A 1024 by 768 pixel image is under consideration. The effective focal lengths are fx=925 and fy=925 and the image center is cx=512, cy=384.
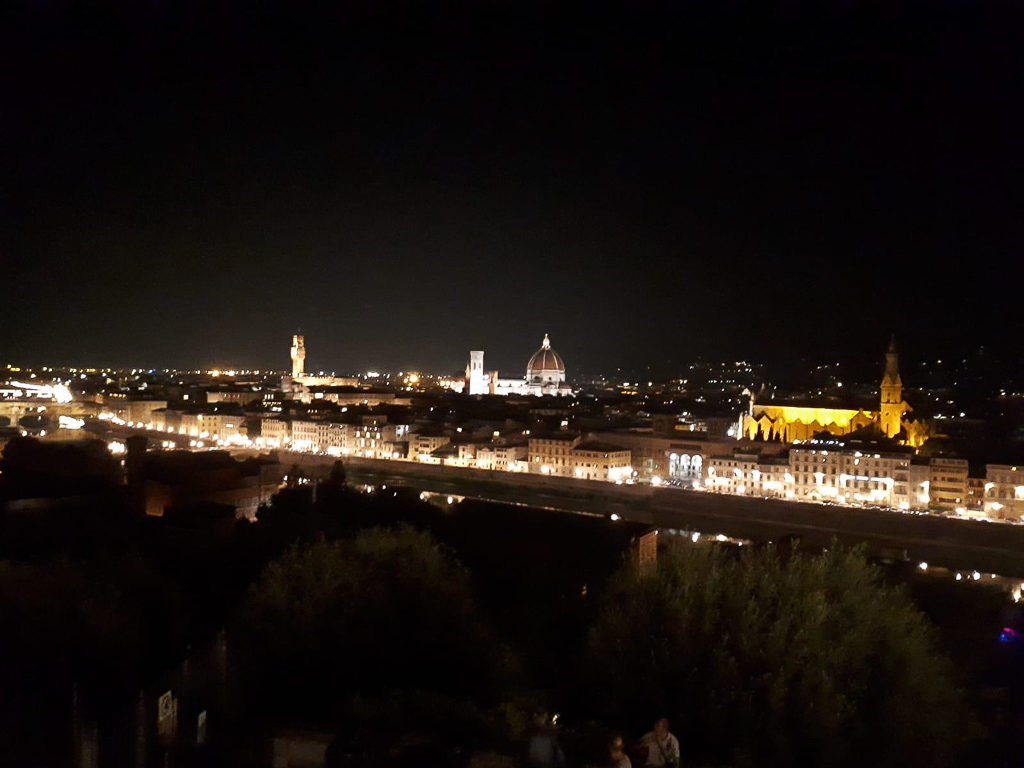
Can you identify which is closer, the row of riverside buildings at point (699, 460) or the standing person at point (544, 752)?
the standing person at point (544, 752)

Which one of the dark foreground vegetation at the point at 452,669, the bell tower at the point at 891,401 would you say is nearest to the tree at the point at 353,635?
the dark foreground vegetation at the point at 452,669

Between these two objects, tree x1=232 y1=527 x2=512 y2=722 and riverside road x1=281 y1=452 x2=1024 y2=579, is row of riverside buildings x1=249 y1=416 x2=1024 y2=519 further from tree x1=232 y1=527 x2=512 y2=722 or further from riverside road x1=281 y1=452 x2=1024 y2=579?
tree x1=232 y1=527 x2=512 y2=722

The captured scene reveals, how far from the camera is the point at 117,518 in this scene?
1006 cm

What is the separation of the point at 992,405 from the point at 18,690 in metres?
30.4

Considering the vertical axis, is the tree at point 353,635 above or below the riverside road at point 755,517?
above

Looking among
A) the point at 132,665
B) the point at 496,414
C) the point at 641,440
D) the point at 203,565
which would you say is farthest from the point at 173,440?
the point at 132,665

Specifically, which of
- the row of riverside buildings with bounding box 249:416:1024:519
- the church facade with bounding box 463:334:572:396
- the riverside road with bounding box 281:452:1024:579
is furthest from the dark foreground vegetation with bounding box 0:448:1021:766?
the church facade with bounding box 463:334:572:396

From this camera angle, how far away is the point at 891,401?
923 inches

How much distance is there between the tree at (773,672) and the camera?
12.8ft

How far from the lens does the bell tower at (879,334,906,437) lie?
75.9 feet

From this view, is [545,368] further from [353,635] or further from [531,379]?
[353,635]

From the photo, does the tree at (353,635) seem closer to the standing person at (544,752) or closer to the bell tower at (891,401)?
the standing person at (544,752)

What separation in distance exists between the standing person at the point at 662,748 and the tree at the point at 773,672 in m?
0.83

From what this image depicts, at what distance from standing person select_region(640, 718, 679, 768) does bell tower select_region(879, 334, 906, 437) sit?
21892 millimetres
